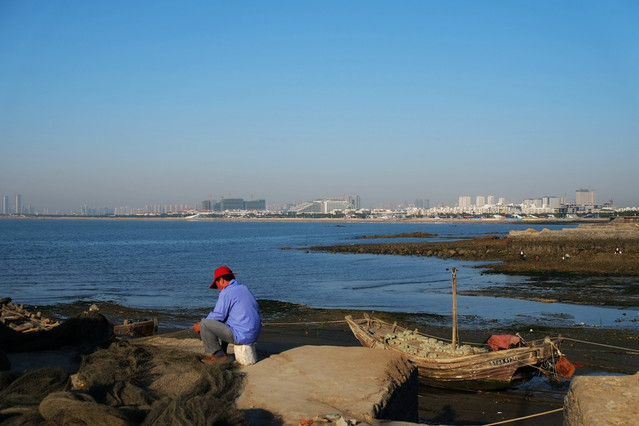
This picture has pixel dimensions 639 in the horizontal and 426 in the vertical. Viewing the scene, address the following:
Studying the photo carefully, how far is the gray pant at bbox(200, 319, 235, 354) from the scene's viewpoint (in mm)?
7879

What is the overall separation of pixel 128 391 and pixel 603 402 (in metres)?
4.61

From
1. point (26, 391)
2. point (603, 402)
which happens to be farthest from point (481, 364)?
point (26, 391)

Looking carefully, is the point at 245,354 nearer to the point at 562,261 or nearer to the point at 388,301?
the point at 388,301

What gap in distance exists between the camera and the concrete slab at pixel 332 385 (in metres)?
6.18

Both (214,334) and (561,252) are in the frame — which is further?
(561,252)

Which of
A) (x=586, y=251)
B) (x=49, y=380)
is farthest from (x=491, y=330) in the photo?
(x=586, y=251)

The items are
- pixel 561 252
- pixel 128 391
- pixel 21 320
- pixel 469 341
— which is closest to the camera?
pixel 128 391

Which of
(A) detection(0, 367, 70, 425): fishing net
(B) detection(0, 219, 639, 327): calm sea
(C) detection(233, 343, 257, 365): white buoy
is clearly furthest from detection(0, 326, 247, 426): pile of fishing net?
(B) detection(0, 219, 639, 327): calm sea

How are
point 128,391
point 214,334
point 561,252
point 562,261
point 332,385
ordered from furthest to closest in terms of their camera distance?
point 561,252
point 562,261
point 214,334
point 332,385
point 128,391

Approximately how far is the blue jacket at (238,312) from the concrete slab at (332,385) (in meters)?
0.48

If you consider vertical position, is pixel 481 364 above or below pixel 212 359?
below

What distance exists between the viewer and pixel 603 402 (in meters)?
5.15

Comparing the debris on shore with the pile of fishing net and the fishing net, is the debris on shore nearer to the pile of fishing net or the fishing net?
the pile of fishing net

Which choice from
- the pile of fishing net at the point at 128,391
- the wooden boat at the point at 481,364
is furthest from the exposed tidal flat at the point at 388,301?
the pile of fishing net at the point at 128,391
